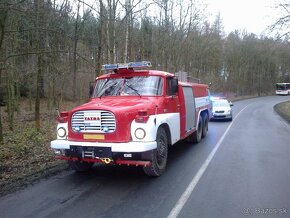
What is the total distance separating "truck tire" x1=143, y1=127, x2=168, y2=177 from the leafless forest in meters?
4.34

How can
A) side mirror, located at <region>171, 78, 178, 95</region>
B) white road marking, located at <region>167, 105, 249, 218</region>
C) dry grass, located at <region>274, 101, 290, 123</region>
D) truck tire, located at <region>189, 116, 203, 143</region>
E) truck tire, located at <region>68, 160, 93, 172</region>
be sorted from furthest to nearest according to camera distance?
dry grass, located at <region>274, 101, 290, 123</region> → truck tire, located at <region>189, 116, 203, 143</region> → side mirror, located at <region>171, 78, 178, 95</region> → truck tire, located at <region>68, 160, 93, 172</region> → white road marking, located at <region>167, 105, 249, 218</region>

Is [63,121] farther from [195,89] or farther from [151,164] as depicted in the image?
[195,89]

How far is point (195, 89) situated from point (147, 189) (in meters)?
6.66

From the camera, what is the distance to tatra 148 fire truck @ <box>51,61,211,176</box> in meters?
7.43

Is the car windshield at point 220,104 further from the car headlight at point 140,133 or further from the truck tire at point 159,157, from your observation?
the car headlight at point 140,133

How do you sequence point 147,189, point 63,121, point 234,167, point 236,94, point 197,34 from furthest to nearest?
point 236,94 → point 197,34 → point 234,167 → point 63,121 → point 147,189

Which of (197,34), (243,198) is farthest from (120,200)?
(197,34)

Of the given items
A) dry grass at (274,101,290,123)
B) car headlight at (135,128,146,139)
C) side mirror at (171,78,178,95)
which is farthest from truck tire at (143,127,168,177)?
dry grass at (274,101,290,123)

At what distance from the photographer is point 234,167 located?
8.94m

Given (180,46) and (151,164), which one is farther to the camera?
(180,46)

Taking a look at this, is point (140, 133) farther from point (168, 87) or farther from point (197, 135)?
point (197, 135)

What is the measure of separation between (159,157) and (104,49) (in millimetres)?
12685

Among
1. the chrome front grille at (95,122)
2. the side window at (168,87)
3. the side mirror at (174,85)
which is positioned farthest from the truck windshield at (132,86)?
the chrome front grille at (95,122)

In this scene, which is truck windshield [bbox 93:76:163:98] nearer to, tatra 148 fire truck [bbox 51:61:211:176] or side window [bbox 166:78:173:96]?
tatra 148 fire truck [bbox 51:61:211:176]
